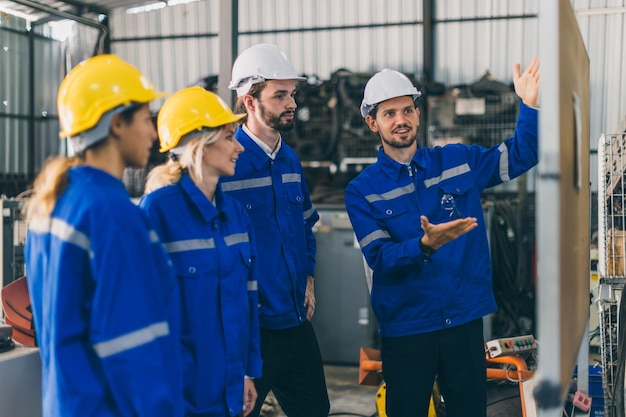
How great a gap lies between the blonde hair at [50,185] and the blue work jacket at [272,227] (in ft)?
3.52

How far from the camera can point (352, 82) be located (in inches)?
328

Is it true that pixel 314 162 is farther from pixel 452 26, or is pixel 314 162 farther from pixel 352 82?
pixel 452 26

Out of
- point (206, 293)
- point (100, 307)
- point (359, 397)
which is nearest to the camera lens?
point (100, 307)

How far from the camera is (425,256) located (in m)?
2.71

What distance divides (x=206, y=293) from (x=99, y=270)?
0.54 meters

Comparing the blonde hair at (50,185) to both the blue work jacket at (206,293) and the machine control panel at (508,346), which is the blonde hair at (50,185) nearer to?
the blue work jacket at (206,293)

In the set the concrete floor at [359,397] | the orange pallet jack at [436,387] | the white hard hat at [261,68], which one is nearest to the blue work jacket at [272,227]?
the white hard hat at [261,68]

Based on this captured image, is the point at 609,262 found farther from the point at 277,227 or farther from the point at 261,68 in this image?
the point at 261,68

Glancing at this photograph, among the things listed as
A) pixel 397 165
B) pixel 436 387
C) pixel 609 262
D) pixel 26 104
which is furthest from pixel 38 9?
pixel 26 104

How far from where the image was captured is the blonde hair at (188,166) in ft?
7.32

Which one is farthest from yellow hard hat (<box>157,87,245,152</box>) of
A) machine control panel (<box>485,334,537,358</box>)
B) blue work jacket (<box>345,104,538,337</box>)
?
machine control panel (<box>485,334,537,358</box>)

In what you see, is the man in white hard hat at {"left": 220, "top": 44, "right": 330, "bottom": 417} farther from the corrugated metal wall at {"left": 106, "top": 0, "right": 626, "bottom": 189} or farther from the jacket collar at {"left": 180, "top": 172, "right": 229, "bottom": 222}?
the corrugated metal wall at {"left": 106, "top": 0, "right": 626, "bottom": 189}

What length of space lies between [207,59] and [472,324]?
27.1 feet

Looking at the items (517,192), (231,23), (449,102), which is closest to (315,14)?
(449,102)
